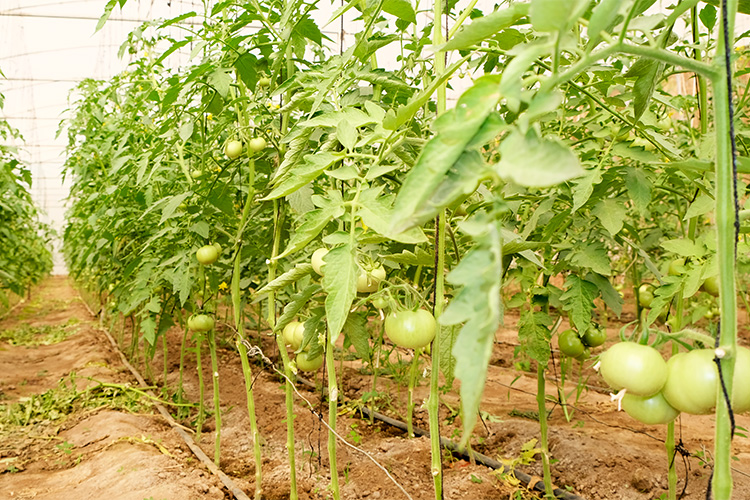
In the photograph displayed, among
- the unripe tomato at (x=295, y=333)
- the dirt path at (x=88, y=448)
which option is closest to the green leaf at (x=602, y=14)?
the unripe tomato at (x=295, y=333)

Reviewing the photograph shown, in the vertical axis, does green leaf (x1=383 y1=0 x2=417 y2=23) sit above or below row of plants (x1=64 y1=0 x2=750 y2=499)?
above

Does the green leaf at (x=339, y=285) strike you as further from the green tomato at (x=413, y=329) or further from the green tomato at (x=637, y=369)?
the green tomato at (x=637, y=369)

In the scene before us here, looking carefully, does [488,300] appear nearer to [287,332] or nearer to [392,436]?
[287,332]

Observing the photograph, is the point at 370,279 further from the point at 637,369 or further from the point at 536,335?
the point at 536,335

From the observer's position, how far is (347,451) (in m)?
2.48

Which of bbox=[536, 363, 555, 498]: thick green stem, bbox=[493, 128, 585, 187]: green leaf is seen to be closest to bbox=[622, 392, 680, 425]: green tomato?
bbox=[493, 128, 585, 187]: green leaf

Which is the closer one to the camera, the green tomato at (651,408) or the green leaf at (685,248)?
the green tomato at (651,408)

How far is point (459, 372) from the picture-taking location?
413mm

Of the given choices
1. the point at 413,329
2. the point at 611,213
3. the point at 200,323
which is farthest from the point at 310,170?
the point at 200,323

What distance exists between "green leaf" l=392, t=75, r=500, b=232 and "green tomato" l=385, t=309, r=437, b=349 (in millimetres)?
436

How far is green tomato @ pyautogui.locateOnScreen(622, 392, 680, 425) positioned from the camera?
690 mm

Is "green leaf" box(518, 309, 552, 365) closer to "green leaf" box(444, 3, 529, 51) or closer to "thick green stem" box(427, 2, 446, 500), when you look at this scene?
"thick green stem" box(427, 2, 446, 500)

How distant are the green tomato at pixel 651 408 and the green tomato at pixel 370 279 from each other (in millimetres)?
478

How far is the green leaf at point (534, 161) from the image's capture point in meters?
0.42
